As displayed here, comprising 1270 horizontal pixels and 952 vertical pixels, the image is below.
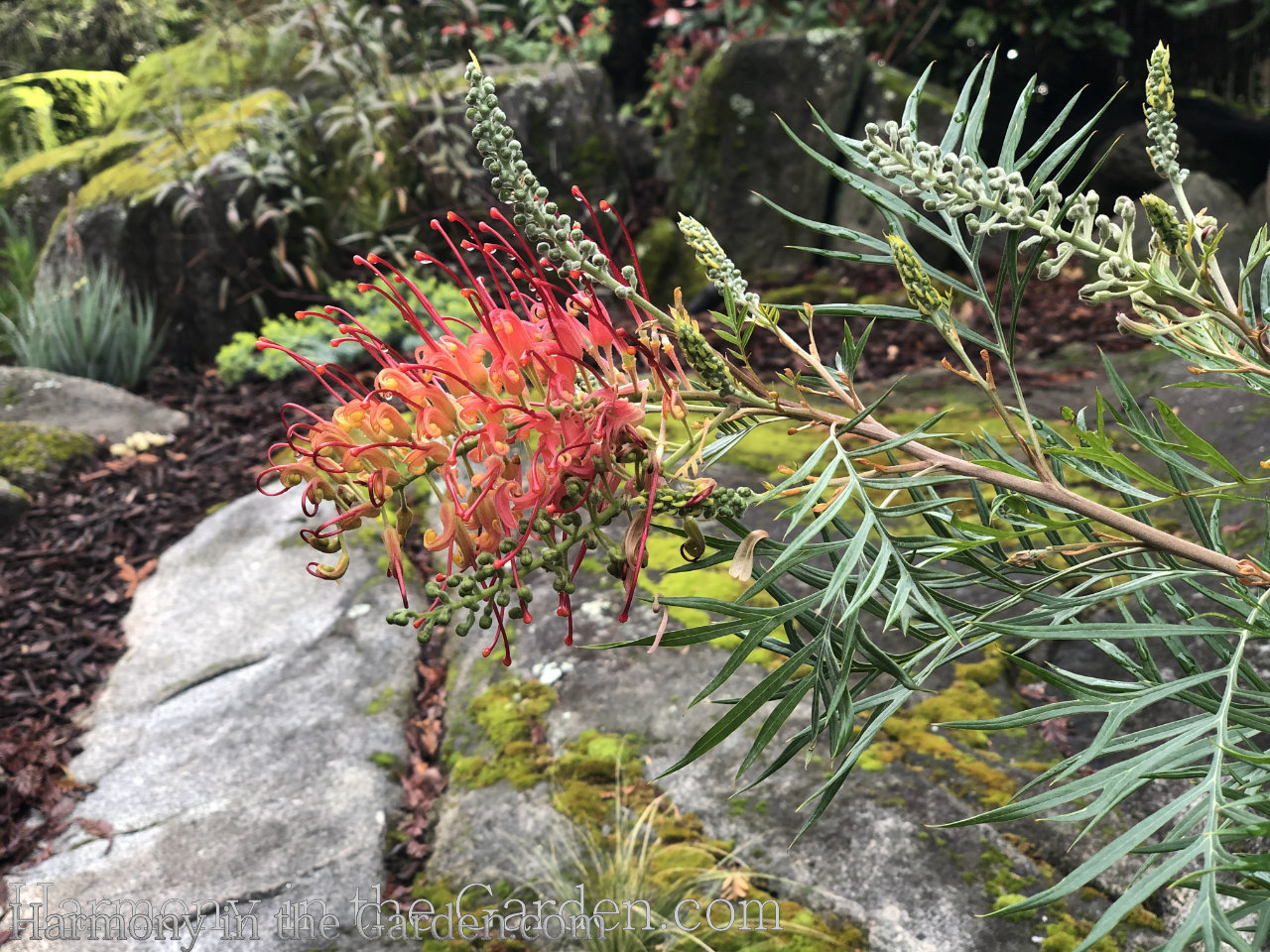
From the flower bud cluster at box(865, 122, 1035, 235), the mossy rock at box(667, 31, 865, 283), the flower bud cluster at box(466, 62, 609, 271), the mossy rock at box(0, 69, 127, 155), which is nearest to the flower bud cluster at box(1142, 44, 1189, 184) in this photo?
the flower bud cluster at box(865, 122, 1035, 235)

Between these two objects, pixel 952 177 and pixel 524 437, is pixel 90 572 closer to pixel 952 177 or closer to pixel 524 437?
pixel 524 437

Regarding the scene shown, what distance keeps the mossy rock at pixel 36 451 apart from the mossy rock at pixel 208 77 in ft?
8.48

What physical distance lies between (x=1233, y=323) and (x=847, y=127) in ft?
14.2

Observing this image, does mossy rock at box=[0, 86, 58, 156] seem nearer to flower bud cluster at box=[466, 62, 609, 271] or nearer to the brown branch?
flower bud cluster at box=[466, 62, 609, 271]

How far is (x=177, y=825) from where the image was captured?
199 centimetres

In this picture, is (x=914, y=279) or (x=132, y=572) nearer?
(x=914, y=279)

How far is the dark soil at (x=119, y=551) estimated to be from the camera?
6.92ft

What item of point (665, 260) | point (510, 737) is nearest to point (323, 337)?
point (665, 260)

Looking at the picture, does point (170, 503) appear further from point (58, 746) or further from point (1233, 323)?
point (1233, 323)

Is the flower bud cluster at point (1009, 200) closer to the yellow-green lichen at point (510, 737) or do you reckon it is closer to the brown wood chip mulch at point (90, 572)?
the yellow-green lichen at point (510, 737)

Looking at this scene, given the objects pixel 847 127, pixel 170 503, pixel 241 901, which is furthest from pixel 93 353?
pixel 847 127

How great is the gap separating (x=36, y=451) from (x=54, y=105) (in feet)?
15.7

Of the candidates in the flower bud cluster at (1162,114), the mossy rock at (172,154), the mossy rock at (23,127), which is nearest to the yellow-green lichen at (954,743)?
the flower bud cluster at (1162,114)

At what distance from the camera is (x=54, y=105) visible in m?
6.76
